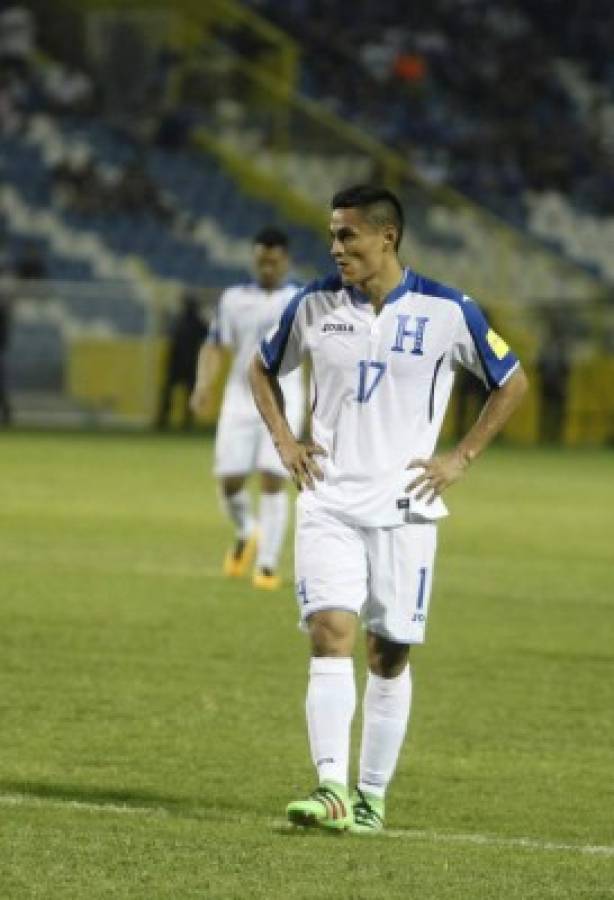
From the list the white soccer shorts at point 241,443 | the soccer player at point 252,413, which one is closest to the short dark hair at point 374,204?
the soccer player at point 252,413

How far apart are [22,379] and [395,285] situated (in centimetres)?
2918

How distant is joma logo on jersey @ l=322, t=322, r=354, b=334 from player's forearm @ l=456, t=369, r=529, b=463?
0.54 meters

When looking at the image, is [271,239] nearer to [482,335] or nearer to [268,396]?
[268,396]

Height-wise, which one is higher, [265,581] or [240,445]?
[240,445]

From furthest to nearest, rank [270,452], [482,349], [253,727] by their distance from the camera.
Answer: [270,452] → [253,727] → [482,349]

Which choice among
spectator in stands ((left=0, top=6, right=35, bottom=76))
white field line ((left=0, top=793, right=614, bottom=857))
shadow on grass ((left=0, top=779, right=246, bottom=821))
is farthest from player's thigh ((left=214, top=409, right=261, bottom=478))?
spectator in stands ((left=0, top=6, right=35, bottom=76))

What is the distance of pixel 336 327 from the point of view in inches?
316

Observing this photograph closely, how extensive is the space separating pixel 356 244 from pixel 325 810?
1783 millimetres

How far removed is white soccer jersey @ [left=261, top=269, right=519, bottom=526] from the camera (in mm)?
7977

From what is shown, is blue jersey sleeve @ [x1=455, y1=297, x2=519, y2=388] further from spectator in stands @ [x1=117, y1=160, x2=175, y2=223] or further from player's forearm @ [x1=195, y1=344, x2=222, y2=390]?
spectator in stands @ [x1=117, y1=160, x2=175, y2=223]

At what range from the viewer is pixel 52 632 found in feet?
44.0

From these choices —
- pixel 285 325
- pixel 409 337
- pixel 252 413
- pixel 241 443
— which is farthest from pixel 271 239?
pixel 409 337

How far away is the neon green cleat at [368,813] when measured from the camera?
312 inches

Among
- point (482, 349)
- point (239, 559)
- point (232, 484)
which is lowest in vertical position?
point (239, 559)
